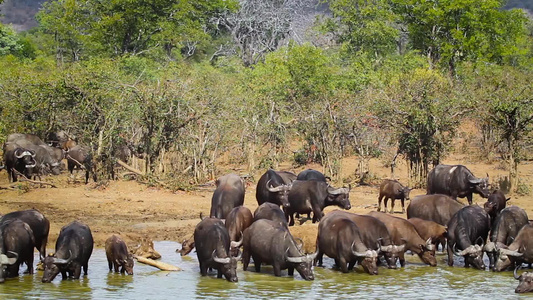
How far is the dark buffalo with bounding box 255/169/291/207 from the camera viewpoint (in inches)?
701

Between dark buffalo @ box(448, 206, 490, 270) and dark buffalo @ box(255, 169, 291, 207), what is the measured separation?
4.19 meters

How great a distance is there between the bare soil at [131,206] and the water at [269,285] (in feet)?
8.48

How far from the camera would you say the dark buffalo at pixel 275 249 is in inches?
515

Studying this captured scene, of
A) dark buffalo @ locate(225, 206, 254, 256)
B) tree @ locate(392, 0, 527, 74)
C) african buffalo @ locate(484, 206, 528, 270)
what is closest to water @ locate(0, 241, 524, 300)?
dark buffalo @ locate(225, 206, 254, 256)

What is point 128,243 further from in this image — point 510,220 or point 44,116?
point 44,116

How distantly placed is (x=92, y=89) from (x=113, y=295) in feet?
46.5

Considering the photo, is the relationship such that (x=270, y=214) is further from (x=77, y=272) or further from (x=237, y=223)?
(x=77, y=272)

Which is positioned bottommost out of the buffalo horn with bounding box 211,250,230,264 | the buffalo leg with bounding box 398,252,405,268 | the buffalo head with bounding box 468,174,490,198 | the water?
the water

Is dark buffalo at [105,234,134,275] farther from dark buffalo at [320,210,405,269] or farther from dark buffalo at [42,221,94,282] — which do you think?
dark buffalo at [320,210,405,269]

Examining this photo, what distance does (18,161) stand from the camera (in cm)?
2577

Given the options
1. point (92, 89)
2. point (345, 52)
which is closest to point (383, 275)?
point (92, 89)

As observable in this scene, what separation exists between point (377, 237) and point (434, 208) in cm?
291

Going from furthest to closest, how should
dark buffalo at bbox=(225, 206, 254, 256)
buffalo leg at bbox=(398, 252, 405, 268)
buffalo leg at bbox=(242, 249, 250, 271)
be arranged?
dark buffalo at bbox=(225, 206, 254, 256), buffalo leg at bbox=(398, 252, 405, 268), buffalo leg at bbox=(242, 249, 250, 271)

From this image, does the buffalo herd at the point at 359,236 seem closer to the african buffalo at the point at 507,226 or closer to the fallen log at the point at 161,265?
the african buffalo at the point at 507,226
